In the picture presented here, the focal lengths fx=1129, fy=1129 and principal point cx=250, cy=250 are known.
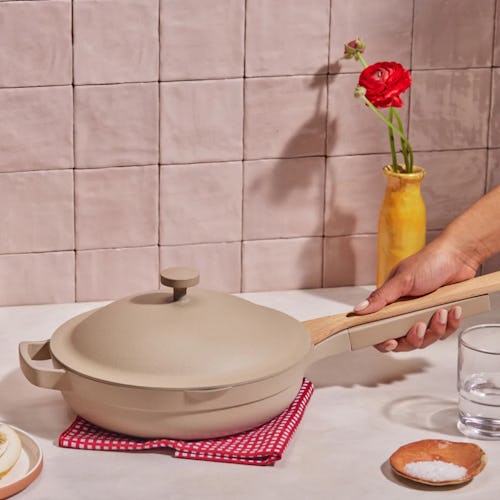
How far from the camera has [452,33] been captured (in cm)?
200

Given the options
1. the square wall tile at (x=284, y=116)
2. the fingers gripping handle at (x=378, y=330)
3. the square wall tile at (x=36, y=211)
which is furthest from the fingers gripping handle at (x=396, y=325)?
the square wall tile at (x=36, y=211)

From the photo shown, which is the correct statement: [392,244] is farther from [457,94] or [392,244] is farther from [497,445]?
[497,445]

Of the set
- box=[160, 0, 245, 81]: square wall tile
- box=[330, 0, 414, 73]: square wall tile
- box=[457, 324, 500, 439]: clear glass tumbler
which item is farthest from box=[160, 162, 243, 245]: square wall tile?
box=[457, 324, 500, 439]: clear glass tumbler

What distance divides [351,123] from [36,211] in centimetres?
57

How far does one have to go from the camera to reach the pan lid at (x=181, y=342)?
138 cm

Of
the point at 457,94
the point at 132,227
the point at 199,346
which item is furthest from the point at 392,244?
the point at 199,346

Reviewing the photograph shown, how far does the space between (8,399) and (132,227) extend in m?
0.47

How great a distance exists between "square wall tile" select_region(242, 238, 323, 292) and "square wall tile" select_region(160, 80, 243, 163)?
0.18 meters

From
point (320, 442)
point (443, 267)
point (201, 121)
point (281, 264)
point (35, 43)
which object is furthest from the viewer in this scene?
point (281, 264)

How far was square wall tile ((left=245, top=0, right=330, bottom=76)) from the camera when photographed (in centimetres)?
192

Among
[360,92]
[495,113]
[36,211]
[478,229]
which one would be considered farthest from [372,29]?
[36,211]

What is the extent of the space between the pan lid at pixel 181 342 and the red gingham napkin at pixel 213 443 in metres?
0.10

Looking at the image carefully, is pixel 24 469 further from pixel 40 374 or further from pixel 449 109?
pixel 449 109

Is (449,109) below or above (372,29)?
below
